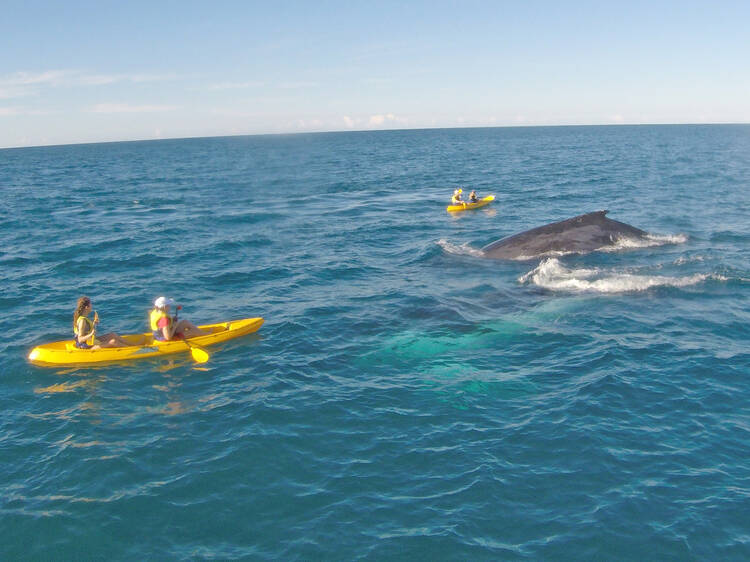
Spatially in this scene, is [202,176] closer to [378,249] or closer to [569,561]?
[378,249]

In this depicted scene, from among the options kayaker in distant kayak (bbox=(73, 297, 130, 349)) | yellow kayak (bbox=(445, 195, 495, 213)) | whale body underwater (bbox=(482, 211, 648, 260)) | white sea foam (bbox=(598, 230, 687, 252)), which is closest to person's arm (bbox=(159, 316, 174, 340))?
kayaker in distant kayak (bbox=(73, 297, 130, 349))

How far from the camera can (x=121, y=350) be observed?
19.6 m

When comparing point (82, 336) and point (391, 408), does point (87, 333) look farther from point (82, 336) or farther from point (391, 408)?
point (391, 408)

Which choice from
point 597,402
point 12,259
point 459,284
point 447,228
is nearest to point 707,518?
point 597,402

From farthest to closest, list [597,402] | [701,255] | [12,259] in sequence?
[12,259] → [701,255] → [597,402]

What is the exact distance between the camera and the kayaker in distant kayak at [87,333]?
745 inches

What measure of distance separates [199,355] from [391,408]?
23.3 ft

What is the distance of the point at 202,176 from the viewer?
8212 cm

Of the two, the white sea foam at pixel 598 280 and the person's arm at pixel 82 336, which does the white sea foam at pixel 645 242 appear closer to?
the white sea foam at pixel 598 280

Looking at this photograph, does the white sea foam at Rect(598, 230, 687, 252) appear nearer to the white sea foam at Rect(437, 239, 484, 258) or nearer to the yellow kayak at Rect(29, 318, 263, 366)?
the white sea foam at Rect(437, 239, 484, 258)

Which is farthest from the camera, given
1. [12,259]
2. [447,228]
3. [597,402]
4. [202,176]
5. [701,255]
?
→ [202,176]

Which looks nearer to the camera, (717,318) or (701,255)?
(717,318)

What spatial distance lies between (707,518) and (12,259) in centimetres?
3560

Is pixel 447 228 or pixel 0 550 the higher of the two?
pixel 447 228
